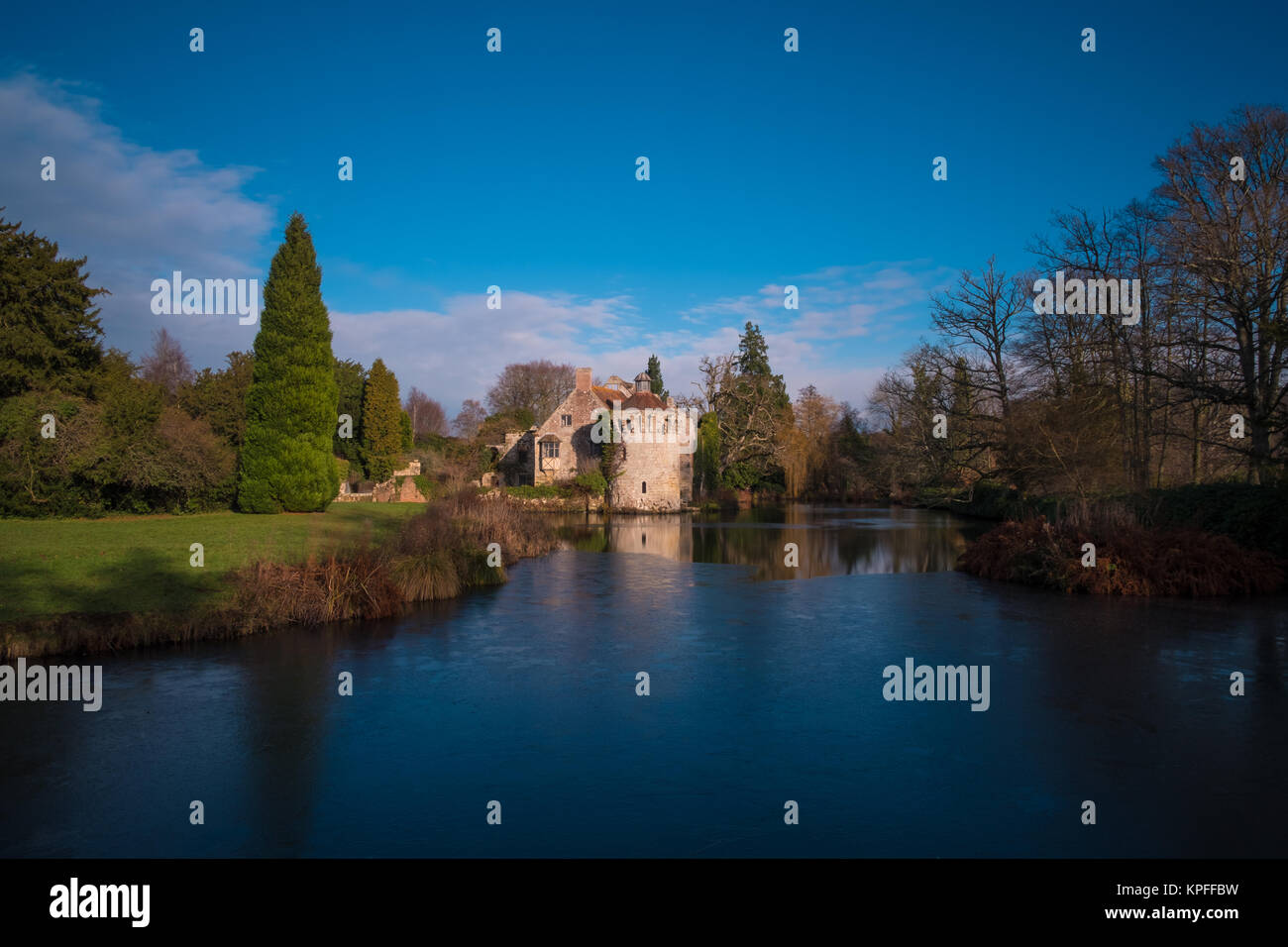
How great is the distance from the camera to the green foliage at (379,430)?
40719 millimetres

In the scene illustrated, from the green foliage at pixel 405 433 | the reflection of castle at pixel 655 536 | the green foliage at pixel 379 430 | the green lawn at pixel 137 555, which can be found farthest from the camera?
the green foliage at pixel 405 433

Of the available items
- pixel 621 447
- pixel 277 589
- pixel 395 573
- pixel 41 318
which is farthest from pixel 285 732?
pixel 621 447

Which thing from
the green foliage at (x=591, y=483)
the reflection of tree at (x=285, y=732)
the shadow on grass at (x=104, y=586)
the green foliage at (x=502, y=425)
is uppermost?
the green foliage at (x=502, y=425)

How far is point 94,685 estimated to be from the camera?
8.77 meters

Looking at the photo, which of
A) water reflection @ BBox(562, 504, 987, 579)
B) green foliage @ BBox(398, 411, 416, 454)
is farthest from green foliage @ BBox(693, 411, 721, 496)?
green foliage @ BBox(398, 411, 416, 454)

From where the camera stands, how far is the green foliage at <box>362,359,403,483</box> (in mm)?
40719

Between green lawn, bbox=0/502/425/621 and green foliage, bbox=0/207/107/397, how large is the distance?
7.66m

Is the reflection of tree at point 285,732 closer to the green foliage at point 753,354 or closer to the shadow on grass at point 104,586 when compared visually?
the shadow on grass at point 104,586

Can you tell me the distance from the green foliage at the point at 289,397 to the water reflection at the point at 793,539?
931 cm

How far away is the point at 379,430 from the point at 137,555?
1076 inches

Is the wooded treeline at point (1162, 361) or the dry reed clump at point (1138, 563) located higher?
the wooded treeline at point (1162, 361)

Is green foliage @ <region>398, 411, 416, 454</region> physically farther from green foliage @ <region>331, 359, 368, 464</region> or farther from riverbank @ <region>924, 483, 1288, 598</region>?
riverbank @ <region>924, 483, 1288, 598</region>

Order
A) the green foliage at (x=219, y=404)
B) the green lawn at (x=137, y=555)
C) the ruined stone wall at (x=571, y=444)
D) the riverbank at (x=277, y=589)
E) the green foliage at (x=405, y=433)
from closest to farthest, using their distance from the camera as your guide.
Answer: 1. the riverbank at (x=277, y=589)
2. the green lawn at (x=137, y=555)
3. the green foliage at (x=219, y=404)
4. the ruined stone wall at (x=571, y=444)
5. the green foliage at (x=405, y=433)

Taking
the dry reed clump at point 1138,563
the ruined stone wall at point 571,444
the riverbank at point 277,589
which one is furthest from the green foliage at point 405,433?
the dry reed clump at point 1138,563
